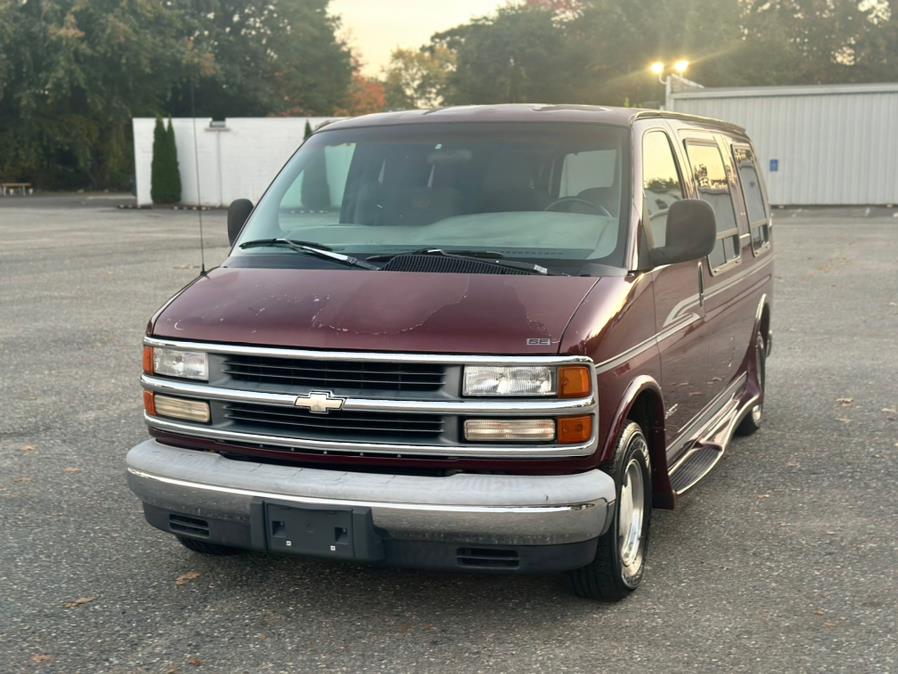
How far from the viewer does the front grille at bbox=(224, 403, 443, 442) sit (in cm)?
402

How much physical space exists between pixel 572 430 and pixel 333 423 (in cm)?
87

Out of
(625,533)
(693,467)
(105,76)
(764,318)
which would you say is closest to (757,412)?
(764,318)

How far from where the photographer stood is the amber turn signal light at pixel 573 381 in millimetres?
3965

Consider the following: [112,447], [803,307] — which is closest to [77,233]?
[803,307]

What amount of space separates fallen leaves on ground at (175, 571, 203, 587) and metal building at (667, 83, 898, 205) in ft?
111

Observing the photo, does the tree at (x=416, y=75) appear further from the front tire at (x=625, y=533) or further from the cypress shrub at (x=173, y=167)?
the front tire at (x=625, y=533)

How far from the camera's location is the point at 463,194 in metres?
5.01

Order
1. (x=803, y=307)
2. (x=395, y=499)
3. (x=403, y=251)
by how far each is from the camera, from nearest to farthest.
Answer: (x=395, y=499) < (x=403, y=251) < (x=803, y=307)

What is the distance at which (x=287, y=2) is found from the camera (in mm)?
72250

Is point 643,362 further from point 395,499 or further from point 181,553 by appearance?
point 181,553

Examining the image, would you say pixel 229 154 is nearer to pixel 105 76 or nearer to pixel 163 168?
pixel 163 168

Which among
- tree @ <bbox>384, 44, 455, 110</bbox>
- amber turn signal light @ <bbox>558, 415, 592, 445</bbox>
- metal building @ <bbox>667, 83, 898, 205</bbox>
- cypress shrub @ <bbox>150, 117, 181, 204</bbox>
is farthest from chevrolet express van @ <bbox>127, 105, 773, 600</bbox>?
tree @ <bbox>384, 44, 455, 110</bbox>

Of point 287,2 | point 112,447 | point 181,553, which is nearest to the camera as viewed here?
point 181,553

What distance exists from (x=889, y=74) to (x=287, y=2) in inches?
1445
